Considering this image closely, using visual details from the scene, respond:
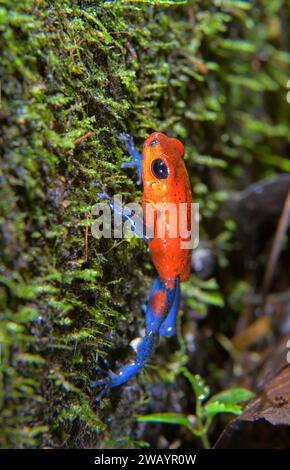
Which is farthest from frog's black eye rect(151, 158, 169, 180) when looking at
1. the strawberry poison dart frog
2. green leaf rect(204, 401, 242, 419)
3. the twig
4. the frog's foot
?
the twig

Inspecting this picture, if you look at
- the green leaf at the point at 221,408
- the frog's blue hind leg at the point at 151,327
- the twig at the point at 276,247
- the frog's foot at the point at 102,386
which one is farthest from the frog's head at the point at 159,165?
the twig at the point at 276,247

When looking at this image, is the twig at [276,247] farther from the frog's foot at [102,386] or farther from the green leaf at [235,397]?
the frog's foot at [102,386]

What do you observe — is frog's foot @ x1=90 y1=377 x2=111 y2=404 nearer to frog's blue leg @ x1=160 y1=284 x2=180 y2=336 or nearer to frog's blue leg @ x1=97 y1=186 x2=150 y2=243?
frog's blue leg @ x1=160 y1=284 x2=180 y2=336

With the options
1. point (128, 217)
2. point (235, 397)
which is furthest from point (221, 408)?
point (128, 217)

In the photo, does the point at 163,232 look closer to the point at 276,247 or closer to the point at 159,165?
the point at 159,165

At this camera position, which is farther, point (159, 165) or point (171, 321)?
point (171, 321)

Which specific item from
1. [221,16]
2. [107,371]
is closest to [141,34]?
[221,16]

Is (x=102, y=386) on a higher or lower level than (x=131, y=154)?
lower
